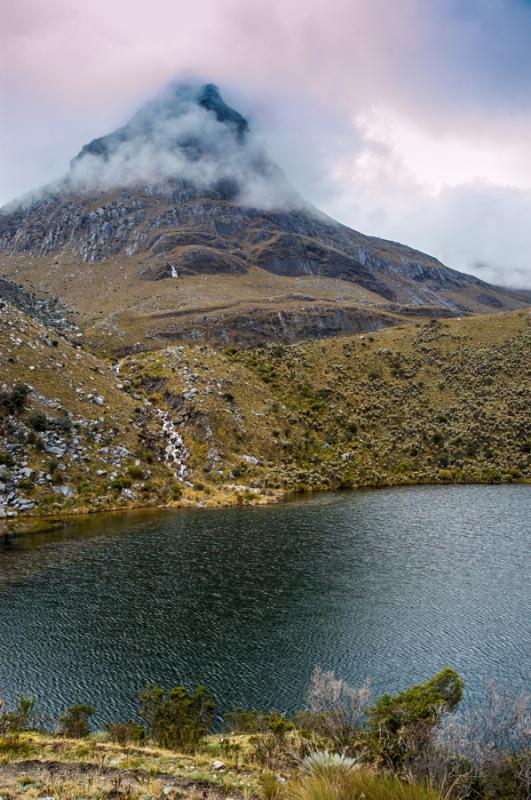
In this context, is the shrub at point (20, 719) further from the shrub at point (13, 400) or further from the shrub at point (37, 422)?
the shrub at point (13, 400)

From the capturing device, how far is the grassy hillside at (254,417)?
77.6 metres

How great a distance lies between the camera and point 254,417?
10556 cm

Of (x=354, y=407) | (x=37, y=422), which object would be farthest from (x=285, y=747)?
(x=354, y=407)

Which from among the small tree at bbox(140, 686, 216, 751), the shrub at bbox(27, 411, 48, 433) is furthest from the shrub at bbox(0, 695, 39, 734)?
the shrub at bbox(27, 411, 48, 433)

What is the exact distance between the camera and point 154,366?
4665 inches

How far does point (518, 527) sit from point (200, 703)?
49.7 m

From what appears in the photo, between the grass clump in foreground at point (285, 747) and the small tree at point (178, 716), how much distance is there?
0.05m

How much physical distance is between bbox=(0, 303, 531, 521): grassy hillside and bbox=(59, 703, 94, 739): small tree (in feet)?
157

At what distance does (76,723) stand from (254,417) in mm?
83588

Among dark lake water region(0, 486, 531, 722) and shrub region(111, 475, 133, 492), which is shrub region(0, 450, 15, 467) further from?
dark lake water region(0, 486, 531, 722)

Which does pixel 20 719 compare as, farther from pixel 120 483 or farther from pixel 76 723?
pixel 120 483

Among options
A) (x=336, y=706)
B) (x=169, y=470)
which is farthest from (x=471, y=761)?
(x=169, y=470)

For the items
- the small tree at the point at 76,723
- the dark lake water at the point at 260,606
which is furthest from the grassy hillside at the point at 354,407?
the small tree at the point at 76,723

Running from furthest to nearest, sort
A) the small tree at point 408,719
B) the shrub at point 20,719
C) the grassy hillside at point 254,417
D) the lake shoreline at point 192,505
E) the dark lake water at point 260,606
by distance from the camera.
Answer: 1. the grassy hillside at point 254,417
2. the lake shoreline at point 192,505
3. the dark lake water at point 260,606
4. the shrub at point 20,719
5. the small tree at point 408,719
